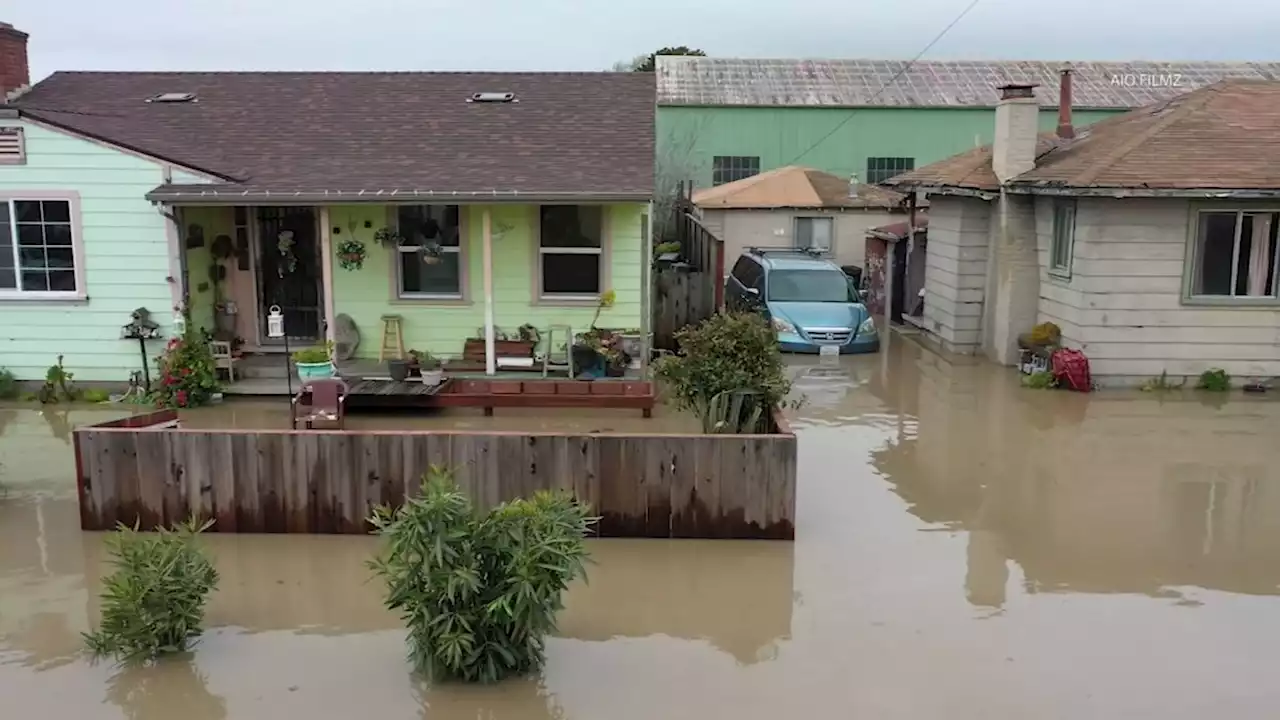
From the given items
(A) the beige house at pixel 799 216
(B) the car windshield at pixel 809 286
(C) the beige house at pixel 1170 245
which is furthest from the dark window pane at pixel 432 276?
(A) the beige house at pixel 799 216

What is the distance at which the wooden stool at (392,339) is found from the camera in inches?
548

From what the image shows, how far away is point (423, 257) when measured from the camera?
45.8 feet

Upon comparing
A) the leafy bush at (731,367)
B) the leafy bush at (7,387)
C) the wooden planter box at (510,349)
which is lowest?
the leafy bush at (7,387)

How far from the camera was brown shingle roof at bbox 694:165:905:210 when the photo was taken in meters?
24.3

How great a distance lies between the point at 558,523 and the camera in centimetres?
561

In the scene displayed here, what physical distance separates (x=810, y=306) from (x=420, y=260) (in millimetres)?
7002

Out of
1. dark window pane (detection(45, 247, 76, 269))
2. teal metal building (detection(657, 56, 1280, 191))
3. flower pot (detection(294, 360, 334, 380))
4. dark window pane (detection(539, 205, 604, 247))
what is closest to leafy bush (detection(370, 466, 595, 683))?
flower pot (detection(294, 360, 334, 380))

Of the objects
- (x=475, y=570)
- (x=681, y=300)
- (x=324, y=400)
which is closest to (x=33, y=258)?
(x=324, y=400)

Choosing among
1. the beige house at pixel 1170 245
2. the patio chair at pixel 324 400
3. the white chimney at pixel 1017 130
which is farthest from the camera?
the white chimney at pixel 1017 130

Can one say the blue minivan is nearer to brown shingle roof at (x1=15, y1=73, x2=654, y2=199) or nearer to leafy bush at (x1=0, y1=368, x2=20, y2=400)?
brown shingle roof at (x1=15, y1=73, x2=654, y2=199)

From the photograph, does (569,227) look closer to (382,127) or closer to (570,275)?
(570,275)

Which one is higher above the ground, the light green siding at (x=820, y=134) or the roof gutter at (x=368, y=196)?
the light green siding at (x=820, y=134)

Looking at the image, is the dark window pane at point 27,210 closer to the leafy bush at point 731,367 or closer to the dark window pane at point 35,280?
the dark window pane at point 35,280

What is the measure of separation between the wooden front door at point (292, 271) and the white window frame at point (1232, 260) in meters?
12.0
